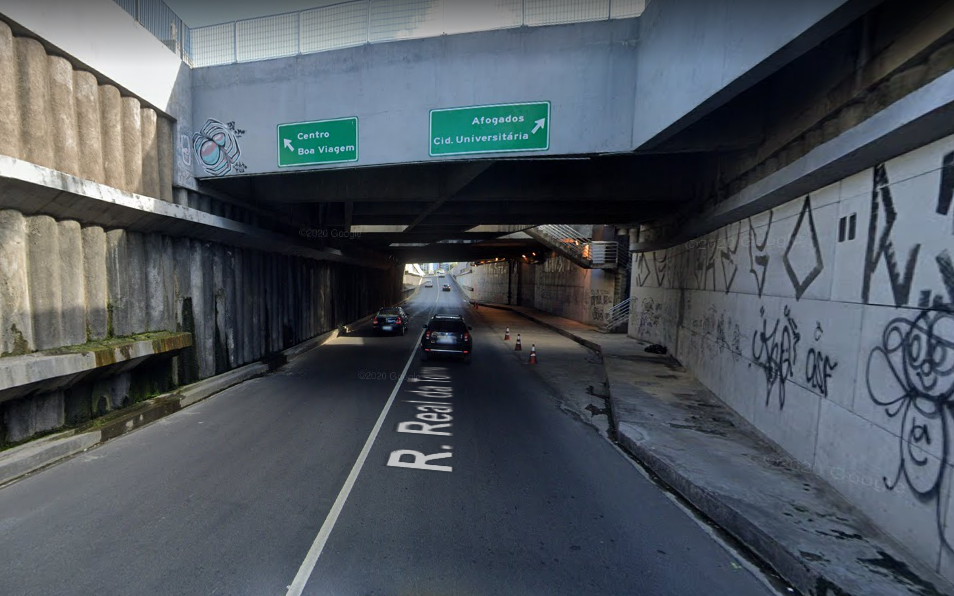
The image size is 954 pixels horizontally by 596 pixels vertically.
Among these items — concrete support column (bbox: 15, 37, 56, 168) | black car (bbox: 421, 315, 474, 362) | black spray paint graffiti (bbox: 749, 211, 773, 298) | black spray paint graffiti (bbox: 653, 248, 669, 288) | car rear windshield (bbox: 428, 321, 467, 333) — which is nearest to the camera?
concrete support column (bbox: 15, 37, 56, 168)

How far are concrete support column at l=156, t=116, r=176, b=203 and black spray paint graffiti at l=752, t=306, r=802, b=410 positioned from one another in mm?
12374

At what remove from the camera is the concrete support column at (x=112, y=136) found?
7.57m

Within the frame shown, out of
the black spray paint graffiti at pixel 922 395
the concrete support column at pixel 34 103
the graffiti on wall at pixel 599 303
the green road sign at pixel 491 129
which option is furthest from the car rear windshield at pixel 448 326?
the graffiti on wall at pixel 599 303

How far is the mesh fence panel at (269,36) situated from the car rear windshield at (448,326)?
28.2 ft

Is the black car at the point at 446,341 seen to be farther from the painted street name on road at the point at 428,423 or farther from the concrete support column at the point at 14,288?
the concrete support column at the point at 14,288

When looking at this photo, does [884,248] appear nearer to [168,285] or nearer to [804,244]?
[804,244]

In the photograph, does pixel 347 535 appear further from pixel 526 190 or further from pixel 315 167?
pixel 526 190

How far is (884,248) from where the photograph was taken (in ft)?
14.7

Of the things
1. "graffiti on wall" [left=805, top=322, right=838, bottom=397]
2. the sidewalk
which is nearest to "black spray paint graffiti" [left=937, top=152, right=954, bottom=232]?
"graffiti on wall" [left=805, top=322, right=838, bottom=397]

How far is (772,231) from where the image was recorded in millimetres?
7176

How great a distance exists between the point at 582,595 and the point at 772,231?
6.77 metres

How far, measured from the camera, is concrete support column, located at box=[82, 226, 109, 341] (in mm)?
7234

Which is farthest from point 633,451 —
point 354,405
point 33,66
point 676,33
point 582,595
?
point 33,66

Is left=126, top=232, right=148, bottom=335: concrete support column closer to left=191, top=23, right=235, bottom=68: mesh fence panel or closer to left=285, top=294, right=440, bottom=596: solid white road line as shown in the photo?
left=191, top=23, right=235, bottom=68: mesh fence panel
